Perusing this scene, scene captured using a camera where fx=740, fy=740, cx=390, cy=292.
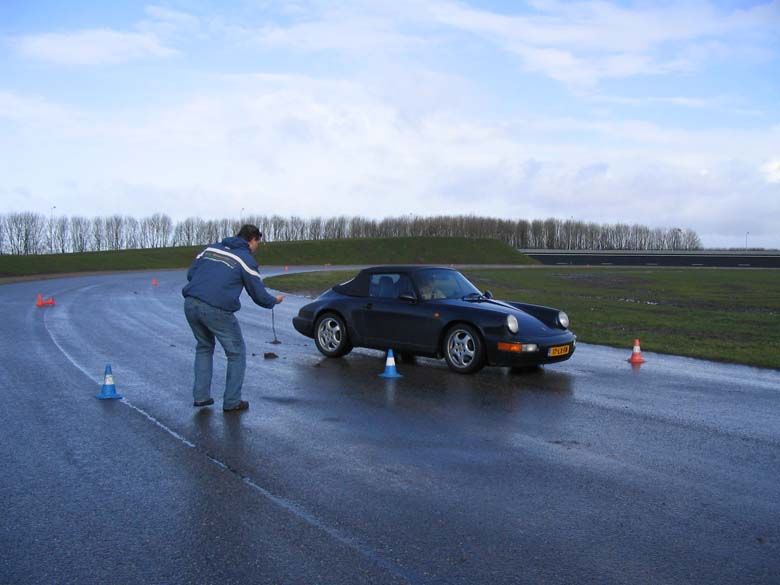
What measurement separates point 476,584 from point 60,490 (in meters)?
3.00

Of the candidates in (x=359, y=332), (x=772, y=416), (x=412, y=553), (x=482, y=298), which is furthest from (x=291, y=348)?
(x=412, y=553)

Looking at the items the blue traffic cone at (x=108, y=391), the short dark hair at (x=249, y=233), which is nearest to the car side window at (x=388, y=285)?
Result: the short dark hair at (x=249, y=233)

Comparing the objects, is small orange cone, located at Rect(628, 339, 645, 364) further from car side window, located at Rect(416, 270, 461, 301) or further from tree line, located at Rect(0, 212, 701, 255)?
tree line, located at Rect(0, 212, 701, 255)

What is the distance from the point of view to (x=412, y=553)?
4.02 m

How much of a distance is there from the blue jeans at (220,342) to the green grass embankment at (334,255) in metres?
64.4

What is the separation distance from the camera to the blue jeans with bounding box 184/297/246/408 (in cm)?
748

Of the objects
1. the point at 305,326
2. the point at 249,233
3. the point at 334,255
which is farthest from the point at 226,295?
the point at 334,255

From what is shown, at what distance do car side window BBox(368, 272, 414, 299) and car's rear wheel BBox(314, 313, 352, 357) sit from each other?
28.2 inches

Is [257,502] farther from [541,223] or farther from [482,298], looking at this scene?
[541,223]

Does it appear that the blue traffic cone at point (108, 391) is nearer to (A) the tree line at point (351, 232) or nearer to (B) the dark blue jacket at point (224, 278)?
(B) the dark blue jacket at point (224, 278)

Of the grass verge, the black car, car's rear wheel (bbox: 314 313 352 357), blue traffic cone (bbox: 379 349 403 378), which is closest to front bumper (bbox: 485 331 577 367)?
the black car

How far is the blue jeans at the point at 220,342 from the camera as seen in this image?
7484mm

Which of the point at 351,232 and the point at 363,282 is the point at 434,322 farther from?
the point at 351,232

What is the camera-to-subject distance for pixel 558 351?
1000 centimetres
